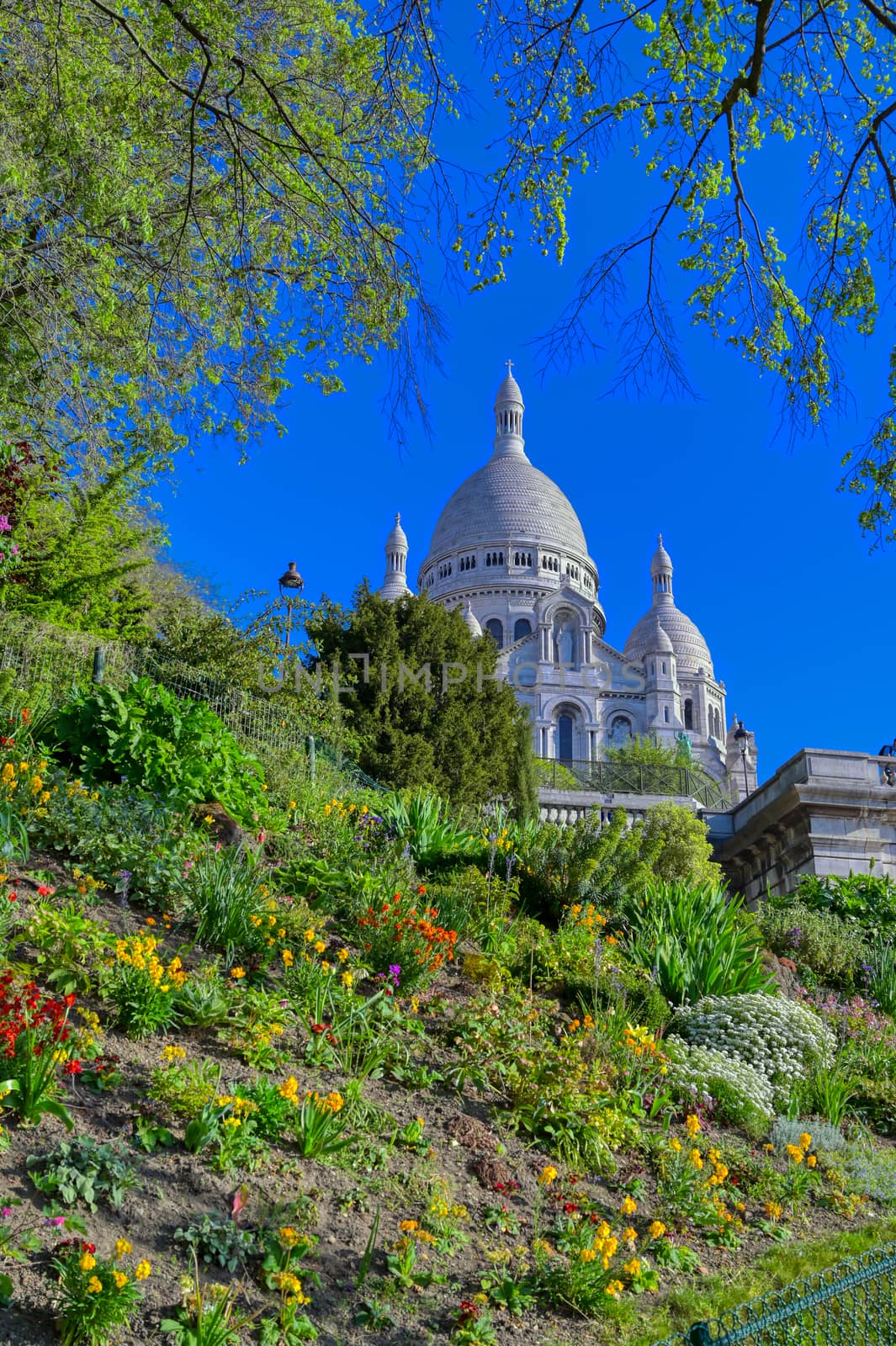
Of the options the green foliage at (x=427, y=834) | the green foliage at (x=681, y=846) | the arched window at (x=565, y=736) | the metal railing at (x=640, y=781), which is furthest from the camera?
the arched window at (x=565, y=736)

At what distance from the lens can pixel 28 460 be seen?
1078cm

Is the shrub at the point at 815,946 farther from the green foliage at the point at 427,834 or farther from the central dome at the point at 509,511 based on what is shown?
the central dome at the point at 509,511

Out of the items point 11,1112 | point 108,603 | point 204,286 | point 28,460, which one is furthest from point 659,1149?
point 108,603

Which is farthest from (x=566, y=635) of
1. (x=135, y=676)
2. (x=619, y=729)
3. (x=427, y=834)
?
(x=427, y=834)

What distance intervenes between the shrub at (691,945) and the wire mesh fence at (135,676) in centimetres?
417

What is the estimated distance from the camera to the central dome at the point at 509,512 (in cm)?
8225

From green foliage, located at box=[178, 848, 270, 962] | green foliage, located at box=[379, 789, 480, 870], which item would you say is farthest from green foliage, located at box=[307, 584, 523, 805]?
green foliage, located at box=[178, 848, 270, 962]

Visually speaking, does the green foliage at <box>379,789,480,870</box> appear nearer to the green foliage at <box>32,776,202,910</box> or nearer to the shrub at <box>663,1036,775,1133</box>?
the green foliage at <box>32,776,202,910</box>

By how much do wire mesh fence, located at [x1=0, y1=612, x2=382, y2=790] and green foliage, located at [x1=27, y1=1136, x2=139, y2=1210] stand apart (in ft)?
17.5

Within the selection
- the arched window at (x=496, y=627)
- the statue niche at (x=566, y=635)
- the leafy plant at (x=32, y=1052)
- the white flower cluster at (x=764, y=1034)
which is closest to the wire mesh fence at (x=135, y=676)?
the leafy plant at (x=32, y=1052)

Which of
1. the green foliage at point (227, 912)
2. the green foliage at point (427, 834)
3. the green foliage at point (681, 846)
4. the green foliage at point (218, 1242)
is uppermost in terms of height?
the green foliage at point (681, 846)

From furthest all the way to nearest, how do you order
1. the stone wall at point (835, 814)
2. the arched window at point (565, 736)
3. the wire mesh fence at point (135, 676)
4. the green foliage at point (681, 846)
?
the arched window at point (565, 736)
the stone wall at point (835, 814)
the green foliage at point (681, 846)
the wire mesh fence at point (135, 676)

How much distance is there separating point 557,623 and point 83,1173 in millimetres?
65991

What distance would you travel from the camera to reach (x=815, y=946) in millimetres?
10883
